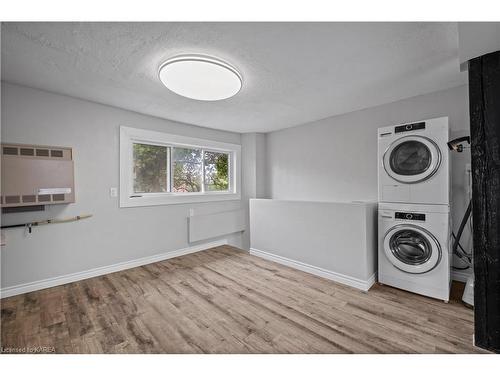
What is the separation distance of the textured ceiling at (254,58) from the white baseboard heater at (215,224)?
186 centimetres

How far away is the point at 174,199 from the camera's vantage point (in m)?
3.37

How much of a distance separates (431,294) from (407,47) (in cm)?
223

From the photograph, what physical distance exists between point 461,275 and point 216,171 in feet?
12.1

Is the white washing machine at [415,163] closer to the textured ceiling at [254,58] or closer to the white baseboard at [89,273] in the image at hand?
the textured ceiling at [254,58]

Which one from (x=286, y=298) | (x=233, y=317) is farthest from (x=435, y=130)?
(x=233, y=317)

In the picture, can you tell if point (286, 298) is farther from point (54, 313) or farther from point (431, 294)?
point (54, 313)

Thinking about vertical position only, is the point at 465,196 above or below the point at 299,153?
below

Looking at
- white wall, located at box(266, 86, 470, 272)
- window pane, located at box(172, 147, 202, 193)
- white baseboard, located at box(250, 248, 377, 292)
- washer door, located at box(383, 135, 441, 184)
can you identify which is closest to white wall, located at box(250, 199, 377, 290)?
white baseboard, located at box(250, 248, 377, 292)

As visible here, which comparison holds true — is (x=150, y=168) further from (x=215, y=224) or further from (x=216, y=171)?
(x=215, y=224)

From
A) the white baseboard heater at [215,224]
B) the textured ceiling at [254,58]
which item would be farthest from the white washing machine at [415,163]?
the white baseboard heater at [215,224]

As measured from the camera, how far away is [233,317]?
6.03ft

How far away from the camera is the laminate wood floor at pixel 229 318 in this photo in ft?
4.95

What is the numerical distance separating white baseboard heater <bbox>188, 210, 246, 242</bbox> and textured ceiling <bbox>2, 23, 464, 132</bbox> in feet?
6.10
